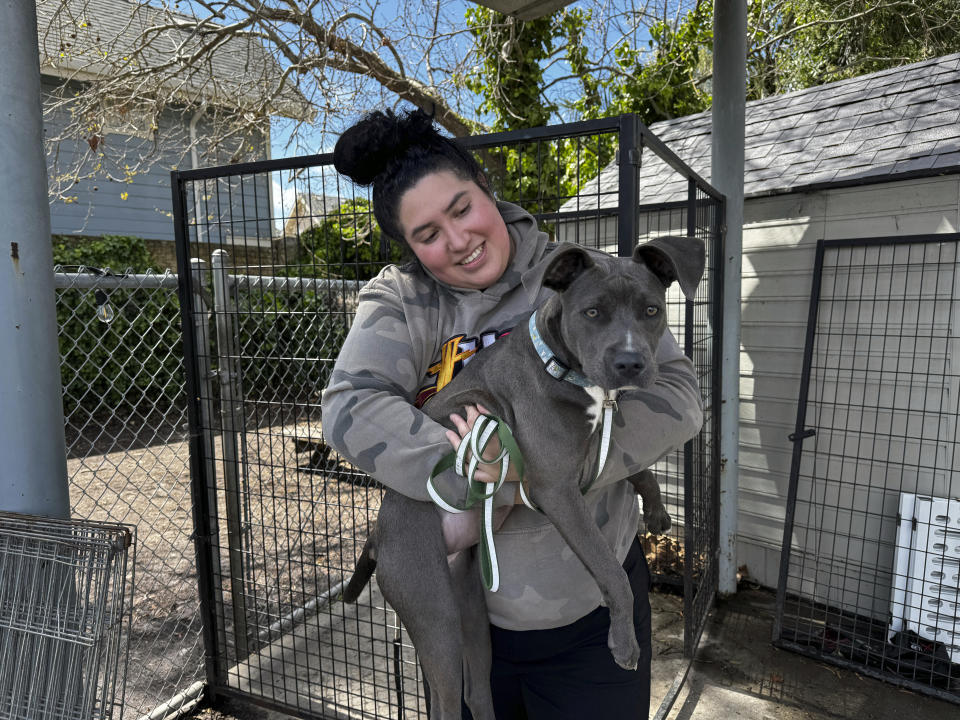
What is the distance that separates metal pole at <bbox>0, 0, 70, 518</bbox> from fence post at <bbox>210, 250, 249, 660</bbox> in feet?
4.46

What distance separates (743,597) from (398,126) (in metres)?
4.32

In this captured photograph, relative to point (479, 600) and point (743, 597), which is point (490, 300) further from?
point (743, 597)

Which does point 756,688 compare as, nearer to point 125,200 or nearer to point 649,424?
point 649,424

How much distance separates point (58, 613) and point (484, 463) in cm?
126

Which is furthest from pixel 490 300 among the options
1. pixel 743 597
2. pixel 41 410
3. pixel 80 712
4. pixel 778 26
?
pixel 778 26

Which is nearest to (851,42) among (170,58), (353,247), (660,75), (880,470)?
(660,75)

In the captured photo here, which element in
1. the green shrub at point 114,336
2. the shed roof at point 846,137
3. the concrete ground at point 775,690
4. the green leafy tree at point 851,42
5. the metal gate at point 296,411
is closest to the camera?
the metal gate at point 296,411

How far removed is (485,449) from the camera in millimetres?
1605

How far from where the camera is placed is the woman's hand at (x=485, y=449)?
5.20ft

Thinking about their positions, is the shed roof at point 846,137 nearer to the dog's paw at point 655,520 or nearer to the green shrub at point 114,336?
the dog's paw at point 655,520

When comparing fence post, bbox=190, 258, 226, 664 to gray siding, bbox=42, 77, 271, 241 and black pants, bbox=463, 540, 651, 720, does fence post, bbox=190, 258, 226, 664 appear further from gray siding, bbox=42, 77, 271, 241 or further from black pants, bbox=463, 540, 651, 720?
gray siding, bbox=42, 77, 271, 241

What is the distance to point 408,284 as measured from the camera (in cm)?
185

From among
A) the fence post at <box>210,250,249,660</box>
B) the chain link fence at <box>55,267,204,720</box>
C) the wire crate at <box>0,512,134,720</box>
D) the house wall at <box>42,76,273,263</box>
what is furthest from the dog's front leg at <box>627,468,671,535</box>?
the house wall at <box>42,76,273,263</box>

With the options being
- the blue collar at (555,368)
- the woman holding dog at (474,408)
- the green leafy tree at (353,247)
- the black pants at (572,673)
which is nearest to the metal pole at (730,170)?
the green leafy tree at (353,247)
